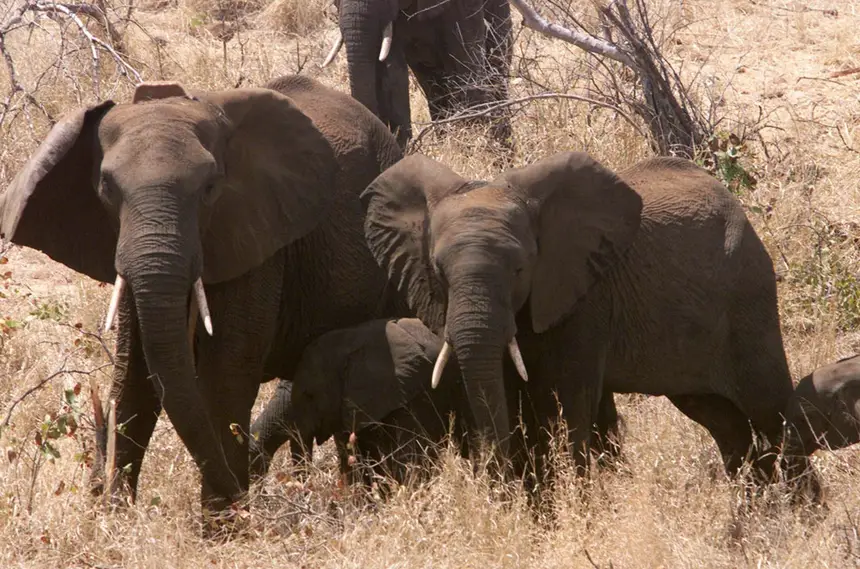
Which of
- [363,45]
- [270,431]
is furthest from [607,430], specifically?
[363,45]

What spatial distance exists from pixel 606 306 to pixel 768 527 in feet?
3.57

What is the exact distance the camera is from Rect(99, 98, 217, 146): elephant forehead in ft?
18.0

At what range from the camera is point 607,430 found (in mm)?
6637

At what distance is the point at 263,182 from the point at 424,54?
4.83 m

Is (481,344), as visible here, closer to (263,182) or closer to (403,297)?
(403,297)

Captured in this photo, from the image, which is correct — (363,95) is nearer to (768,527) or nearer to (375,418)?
(375,418)

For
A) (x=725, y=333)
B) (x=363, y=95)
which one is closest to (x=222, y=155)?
(x=725, y=333)

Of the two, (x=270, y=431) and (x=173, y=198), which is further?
(x=270, y=431)

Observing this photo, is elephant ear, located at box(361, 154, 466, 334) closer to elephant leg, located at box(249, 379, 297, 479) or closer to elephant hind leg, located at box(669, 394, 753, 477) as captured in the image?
elephant leg, located at box(249, 379, 297, 479)

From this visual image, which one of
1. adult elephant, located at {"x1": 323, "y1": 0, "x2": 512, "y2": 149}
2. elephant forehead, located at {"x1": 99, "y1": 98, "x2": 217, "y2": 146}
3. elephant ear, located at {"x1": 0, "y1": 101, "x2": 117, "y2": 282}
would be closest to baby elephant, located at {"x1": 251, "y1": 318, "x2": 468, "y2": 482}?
elephant ear, located at {"x1": 0, "y1": 101, "x2": 117, "y2": 282}

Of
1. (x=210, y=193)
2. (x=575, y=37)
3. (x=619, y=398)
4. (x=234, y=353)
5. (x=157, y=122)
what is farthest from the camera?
(x=575, y=37)

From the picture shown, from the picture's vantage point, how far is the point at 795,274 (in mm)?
8156

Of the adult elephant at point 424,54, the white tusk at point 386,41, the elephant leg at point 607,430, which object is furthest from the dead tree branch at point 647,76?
the elephant leg at point 607,430

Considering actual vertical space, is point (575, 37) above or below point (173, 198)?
above
